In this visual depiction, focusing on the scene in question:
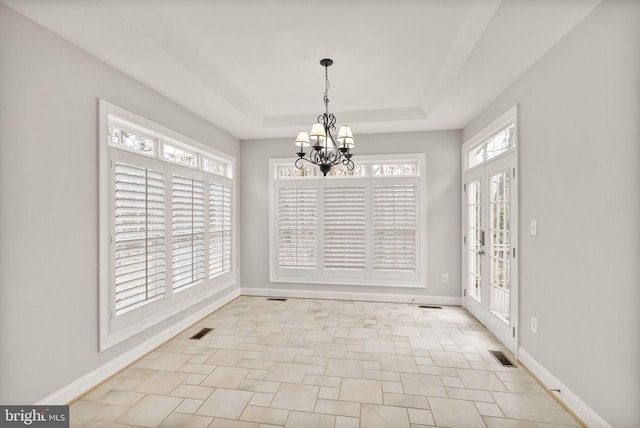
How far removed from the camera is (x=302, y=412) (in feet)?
7.53

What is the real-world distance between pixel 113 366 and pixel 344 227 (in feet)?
11.2

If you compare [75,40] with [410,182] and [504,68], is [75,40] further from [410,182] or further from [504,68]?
[410,182]

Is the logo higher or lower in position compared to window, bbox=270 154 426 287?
lower

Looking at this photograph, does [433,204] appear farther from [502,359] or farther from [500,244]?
[502,359]

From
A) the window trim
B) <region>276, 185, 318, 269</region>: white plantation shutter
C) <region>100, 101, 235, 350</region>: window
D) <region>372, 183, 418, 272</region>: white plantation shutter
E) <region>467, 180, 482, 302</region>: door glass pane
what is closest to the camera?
<region>100, 101, 235, 350</region>: window

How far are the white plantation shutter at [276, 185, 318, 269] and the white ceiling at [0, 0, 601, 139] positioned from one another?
5.26ft

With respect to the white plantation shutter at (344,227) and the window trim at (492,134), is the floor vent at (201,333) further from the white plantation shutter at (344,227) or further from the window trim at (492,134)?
the window trim at (492,134)

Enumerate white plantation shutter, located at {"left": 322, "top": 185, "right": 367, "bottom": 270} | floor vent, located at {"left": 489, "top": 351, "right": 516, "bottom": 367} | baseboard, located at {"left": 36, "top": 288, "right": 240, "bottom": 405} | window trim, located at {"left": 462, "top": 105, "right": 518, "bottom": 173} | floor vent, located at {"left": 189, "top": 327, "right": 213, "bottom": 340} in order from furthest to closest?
white plantation shutter, located at {"left": 322, "top": 185, "right": 367, "bottom": 270}
floor vent, located at {"left": 189, "top": 327, "right": 213, "bottom": 340}
window trim, located at {"left": 462, "top": 105, "right": 518, "bottom": 173}
floor vent, located at {"left": 489, "top": 351, "right": 516, "bottom": 367}
baseboard, located at {"left": 36, "top": 288, "right": 240, "bottom": 405}

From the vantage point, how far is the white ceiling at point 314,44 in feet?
7.26

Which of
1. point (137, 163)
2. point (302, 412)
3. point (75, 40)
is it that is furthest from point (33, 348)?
point (75, 40)

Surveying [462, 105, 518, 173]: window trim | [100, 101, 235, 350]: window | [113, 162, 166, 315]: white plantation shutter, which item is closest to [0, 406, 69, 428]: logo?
[100, 101, 235, 350]: window

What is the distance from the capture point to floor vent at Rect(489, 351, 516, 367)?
9.91 ft

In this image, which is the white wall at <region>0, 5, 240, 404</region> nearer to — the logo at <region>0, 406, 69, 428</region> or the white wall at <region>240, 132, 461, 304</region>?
the logo at <region>0, 406, 69, 428</region>

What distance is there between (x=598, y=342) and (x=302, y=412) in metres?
1.94
